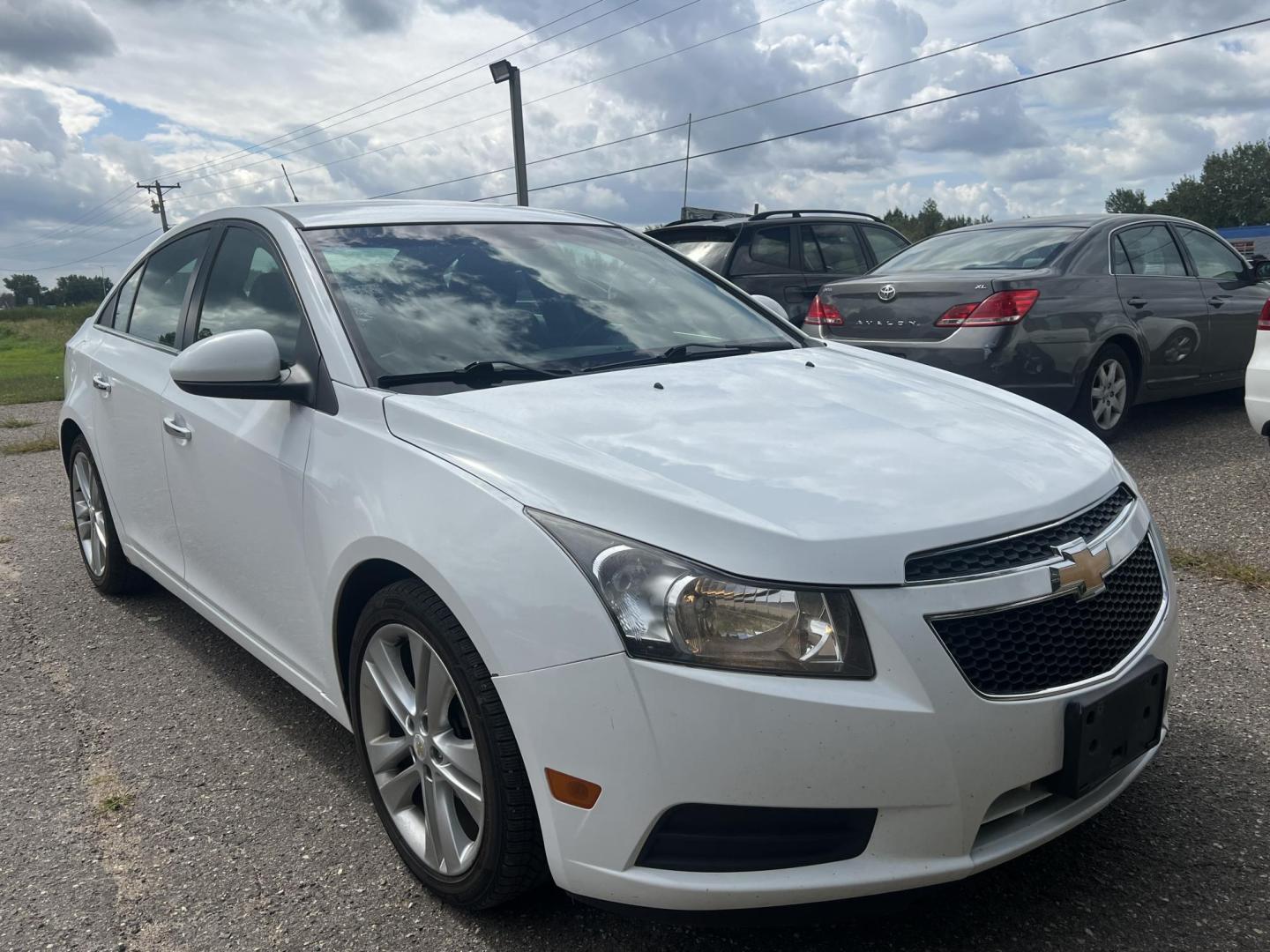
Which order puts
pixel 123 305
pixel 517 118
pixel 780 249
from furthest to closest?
1. pixel 517 118
2. pixel 780 249
3. pixel 123 305

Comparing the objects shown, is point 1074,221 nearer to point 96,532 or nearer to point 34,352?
point 96,532

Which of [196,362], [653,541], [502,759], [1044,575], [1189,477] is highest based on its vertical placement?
[196,362]

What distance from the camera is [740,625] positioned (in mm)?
1898

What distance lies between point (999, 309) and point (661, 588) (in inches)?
199

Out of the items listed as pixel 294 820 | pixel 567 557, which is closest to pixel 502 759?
pixel 567 557

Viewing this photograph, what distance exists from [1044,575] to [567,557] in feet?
2.96

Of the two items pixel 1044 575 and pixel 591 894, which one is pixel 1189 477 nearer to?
pixel 1044 575

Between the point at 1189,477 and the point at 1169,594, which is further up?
the point at 1169,594

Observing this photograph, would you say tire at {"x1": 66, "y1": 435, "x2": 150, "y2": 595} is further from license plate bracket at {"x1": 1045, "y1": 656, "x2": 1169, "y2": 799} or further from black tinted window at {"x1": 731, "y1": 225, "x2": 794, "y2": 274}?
black tinted window at {"x1": 731, "y1": 225, "x2": 794, "y2": 274}

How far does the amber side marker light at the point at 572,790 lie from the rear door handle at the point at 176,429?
6.36 ft

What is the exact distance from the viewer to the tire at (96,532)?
→ 4.56 metres

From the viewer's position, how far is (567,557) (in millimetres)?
1993

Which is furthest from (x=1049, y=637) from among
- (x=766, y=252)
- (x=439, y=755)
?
(x=766, y=252)

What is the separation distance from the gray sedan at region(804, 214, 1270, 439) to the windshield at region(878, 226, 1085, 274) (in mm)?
12
